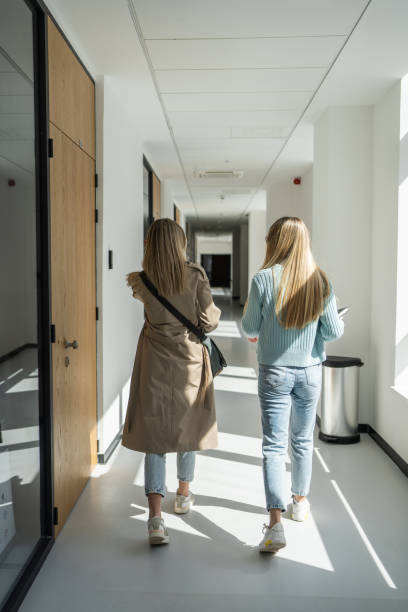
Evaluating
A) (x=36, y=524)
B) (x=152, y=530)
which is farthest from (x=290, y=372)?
(x=36, y=524)

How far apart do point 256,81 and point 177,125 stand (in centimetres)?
138

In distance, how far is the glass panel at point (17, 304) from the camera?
6.61 feet

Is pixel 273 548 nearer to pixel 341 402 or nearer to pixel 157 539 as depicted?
pixel 157 539

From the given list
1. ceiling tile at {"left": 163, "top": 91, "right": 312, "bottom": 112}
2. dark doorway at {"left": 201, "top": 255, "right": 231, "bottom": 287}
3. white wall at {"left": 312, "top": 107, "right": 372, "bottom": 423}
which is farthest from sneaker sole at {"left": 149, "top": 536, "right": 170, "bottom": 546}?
dark doorway at {"left": 201, "top": 255, "right": 231, "bottom": 287}

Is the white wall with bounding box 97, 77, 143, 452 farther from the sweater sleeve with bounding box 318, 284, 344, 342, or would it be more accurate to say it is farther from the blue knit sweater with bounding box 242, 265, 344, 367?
the sweater sleeve with bounding box 318, 284, 344, 342

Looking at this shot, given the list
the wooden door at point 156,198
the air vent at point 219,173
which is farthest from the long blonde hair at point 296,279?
the air vent at point 219,173

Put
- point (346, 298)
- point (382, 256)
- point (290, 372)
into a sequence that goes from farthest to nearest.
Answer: point (346, 298) < point (382, 256) < point (290, 372)

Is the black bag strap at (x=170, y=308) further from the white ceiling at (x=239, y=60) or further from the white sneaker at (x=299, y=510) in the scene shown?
the white ceiling at (x=239, y=60)

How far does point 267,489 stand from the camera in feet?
8.27

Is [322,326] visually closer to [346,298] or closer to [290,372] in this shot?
[290,372]

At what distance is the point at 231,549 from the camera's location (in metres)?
2.52

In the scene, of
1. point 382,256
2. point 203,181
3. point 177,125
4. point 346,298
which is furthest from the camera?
point 203,181

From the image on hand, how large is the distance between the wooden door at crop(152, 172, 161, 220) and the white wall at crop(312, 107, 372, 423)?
2.98 meters

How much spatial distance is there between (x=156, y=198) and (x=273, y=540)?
549cm
